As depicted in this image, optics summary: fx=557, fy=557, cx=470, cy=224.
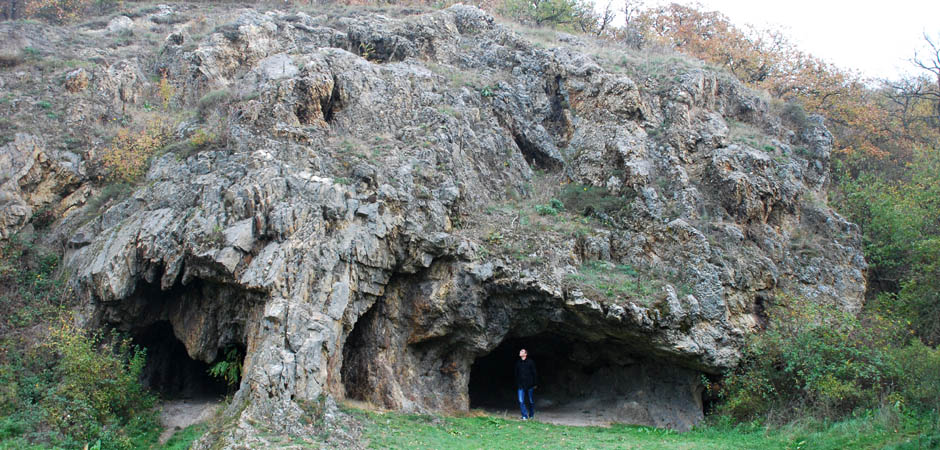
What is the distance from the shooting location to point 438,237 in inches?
613

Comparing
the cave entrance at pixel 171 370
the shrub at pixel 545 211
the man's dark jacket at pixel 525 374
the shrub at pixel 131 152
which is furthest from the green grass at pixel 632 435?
the shrub at pixel 131 152

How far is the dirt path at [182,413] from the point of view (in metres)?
13.6

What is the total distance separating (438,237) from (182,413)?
8.23m

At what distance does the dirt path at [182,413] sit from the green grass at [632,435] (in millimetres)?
4334

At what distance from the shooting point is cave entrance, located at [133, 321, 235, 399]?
16.3 metres

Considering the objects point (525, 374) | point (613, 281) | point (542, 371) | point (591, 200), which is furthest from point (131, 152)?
point (542, 371)

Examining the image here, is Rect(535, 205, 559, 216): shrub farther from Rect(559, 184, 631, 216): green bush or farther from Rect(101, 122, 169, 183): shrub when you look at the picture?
Rect(101, 122, 169, 183): shrub

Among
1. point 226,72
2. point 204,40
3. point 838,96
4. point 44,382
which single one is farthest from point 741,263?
point 204,40

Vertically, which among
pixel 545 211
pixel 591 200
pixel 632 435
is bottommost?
pixel 632 435

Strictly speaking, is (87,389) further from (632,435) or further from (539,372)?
(539,372)

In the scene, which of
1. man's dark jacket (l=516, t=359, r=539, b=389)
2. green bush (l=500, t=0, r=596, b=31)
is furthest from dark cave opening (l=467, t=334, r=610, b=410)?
green bush (l=500, t=0, r=596, b=31)

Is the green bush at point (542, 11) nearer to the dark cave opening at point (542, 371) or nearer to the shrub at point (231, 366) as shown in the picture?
the dark cave opening at point (542, 371)

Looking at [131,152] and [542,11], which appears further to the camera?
[542,11]

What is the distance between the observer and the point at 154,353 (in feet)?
54.5
